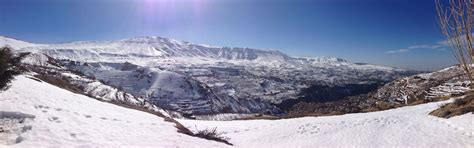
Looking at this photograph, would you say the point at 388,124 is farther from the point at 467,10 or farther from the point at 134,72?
the point at 134,72

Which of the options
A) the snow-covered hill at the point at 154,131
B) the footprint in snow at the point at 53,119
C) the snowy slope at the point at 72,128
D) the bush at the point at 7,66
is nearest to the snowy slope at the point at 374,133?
the snow-covered hill at the point at 154,131

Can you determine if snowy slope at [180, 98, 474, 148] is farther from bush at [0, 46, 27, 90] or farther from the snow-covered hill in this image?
bush at [0, 46, 27, 90]

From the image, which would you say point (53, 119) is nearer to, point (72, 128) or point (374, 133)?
point (72, 128)

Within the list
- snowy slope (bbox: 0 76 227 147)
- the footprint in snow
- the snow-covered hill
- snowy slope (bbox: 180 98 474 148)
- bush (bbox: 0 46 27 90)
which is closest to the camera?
snowy slope (bbox: 0 76 227 147)

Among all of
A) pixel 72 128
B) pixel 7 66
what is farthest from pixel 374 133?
pixel 7 66

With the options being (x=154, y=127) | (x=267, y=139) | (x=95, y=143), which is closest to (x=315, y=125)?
(x=267, y=139)

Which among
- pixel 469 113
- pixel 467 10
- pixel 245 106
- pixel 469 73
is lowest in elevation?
pixel 245 106

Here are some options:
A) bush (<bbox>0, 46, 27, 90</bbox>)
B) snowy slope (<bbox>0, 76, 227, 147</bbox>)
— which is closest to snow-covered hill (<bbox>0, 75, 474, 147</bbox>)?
snowy slope (<bbox>0, 76, 227, 147</bbox>)
